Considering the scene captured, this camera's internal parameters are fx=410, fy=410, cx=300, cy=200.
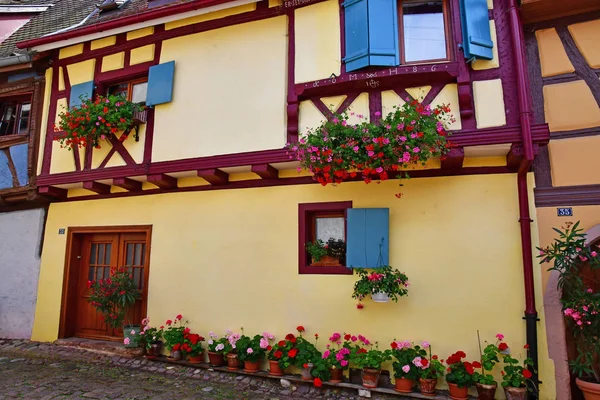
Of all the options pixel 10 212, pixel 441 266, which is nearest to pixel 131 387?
pixel 441 266

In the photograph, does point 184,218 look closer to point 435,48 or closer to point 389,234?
point 389,234

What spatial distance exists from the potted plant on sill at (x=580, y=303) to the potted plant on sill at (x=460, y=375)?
1.00 m

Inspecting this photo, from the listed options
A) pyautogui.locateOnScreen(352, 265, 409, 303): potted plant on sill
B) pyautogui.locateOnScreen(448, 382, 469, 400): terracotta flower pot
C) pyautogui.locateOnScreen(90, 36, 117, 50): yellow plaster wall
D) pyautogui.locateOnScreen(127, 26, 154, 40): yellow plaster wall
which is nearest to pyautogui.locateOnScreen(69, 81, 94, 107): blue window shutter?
pyautogui.locateOnScreen(90, 36, 117, 50): yellow plaster wall

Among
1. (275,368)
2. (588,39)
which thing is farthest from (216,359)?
(588,39)

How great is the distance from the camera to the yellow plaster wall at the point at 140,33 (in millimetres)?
7044

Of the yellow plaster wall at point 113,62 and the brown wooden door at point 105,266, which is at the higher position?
the yellow plaster wall at point 113,62

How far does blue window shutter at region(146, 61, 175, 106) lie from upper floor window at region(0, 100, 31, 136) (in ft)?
10.5

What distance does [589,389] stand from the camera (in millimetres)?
4184

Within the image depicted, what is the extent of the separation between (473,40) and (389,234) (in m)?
2.59

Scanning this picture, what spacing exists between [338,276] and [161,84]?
13.7 ft

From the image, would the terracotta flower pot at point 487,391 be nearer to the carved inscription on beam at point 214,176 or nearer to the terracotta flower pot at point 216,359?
the terracotta flower pot at point 216,359

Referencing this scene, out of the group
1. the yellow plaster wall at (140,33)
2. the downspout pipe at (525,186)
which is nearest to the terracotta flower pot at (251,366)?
the downspout pipe at (525,186)

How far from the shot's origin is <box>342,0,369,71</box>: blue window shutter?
5.31 meters

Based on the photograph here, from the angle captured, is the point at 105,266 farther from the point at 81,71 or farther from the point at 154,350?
the point at 81,71
